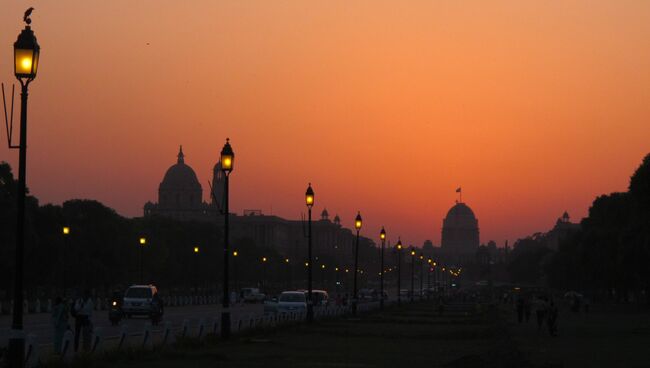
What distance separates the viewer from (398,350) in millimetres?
37562

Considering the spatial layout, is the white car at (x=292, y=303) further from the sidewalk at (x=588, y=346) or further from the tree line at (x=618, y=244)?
the tree line at (x=618, y=244)

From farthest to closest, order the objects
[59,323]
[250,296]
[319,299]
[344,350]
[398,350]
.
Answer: [250,296], [319,299], [398,350], [344,350], [59,323]

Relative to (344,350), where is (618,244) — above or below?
above

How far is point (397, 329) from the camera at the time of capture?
180 ft

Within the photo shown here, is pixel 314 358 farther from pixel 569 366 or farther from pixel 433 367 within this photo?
pixel 569 366

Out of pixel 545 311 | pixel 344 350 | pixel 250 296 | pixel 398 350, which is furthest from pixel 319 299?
pixel 344 350

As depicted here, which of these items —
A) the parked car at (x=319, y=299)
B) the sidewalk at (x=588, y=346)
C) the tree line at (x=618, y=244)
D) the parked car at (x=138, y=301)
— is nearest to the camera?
the sidewalk at (x=588, y=346)

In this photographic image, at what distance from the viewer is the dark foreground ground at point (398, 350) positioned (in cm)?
3050

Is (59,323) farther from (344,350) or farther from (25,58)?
(25,58)

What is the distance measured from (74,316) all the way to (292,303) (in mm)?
38083

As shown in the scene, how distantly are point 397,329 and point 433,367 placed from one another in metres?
25.0

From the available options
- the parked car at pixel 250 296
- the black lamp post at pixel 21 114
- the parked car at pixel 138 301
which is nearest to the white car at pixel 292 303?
the parked car at pixel 138 301

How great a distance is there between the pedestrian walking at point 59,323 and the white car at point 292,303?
120ft

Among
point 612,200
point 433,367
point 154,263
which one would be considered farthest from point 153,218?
point 433,367
